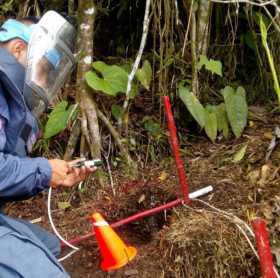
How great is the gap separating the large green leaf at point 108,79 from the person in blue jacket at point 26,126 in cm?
83

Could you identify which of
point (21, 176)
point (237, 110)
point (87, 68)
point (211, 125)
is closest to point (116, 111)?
point (87, 68)

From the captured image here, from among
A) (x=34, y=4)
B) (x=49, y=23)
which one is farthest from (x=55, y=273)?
(x=34, y=4)

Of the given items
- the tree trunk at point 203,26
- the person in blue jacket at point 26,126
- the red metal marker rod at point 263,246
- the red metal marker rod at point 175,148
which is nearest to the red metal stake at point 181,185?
the red metal marker rod at point 175,148

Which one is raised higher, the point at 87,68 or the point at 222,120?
the point at 87,68

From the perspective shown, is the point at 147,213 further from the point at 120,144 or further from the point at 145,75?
the point at 145,75

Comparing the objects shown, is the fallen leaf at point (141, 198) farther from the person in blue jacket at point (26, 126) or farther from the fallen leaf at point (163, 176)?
the person in blue jacket at point (26, 126)

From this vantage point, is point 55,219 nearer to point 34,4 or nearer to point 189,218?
point 189,218

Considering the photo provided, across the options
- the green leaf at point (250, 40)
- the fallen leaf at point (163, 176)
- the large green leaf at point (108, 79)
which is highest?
the green leaf at point (250, 40)

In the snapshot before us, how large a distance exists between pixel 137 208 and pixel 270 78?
4.30ft

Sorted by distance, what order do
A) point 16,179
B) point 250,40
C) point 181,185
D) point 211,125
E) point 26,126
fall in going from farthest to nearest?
1. point 250,40
2. point 211,125
3. point 181,185
4. point 26,126
5. point 16,179

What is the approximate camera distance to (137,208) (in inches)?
143

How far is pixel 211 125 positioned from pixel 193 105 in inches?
6.8

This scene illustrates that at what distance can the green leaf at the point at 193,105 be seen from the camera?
149 inches

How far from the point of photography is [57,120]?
374 centimetres
